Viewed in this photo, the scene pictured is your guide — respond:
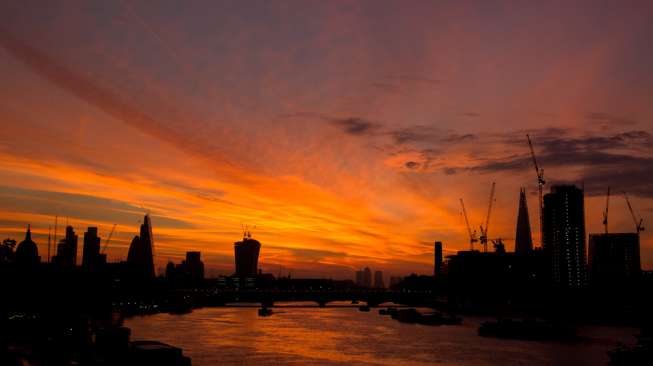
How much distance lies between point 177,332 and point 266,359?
134 ft

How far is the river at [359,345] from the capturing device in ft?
297

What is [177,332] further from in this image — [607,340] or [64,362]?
[607,340]

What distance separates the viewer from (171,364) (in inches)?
2795

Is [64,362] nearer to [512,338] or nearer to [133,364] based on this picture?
[133,364]

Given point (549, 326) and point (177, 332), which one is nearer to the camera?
point (177, 332)

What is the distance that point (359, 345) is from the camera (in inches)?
4267

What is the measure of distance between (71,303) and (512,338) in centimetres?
8195

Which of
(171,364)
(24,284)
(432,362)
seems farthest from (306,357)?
(24,284)

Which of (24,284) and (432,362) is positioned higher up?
(24,284)

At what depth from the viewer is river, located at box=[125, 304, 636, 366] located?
9062cm

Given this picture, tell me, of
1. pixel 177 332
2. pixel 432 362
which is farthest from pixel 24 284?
pixel 432 362

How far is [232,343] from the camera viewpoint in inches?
4200

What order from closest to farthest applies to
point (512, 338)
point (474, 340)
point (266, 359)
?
point (266, 359)
point (474, 340)
point (512, 338)

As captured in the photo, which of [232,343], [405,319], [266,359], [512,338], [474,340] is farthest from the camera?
[405,319]
